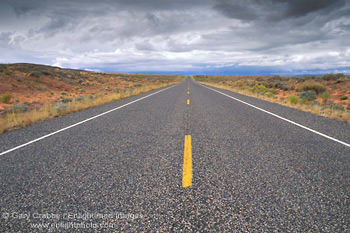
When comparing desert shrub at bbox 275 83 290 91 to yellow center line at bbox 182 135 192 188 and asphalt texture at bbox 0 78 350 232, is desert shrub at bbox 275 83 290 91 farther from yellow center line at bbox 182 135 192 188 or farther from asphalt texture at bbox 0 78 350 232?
yellow center line at bbox 182 135 192 188

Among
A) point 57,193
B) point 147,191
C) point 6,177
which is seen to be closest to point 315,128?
point 147,191

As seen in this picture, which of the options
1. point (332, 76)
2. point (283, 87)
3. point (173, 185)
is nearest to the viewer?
point (173, 185)

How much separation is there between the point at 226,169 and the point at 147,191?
135cm

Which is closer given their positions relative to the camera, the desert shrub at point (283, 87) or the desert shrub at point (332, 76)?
the desert shrub at point (283, 87)

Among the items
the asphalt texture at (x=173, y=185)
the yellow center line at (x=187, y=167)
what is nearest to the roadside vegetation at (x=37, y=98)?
the asphalt texture at (x=173, y=185)

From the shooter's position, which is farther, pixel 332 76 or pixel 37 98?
pixel 332 76

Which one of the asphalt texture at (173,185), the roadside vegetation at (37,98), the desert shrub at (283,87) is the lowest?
the asphalt texture at (173,185)

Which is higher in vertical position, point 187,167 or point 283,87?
point 283,87

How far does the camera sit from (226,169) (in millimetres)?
3004

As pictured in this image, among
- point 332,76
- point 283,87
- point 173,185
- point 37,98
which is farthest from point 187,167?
point 332,76

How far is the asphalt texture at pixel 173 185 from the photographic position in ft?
6.37

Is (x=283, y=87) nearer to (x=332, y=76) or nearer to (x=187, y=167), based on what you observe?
(x=332, y=76)

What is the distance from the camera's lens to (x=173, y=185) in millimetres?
2557

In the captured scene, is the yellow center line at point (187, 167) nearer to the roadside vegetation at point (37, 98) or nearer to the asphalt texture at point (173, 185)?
the asphalt texture at point (173, 185)
